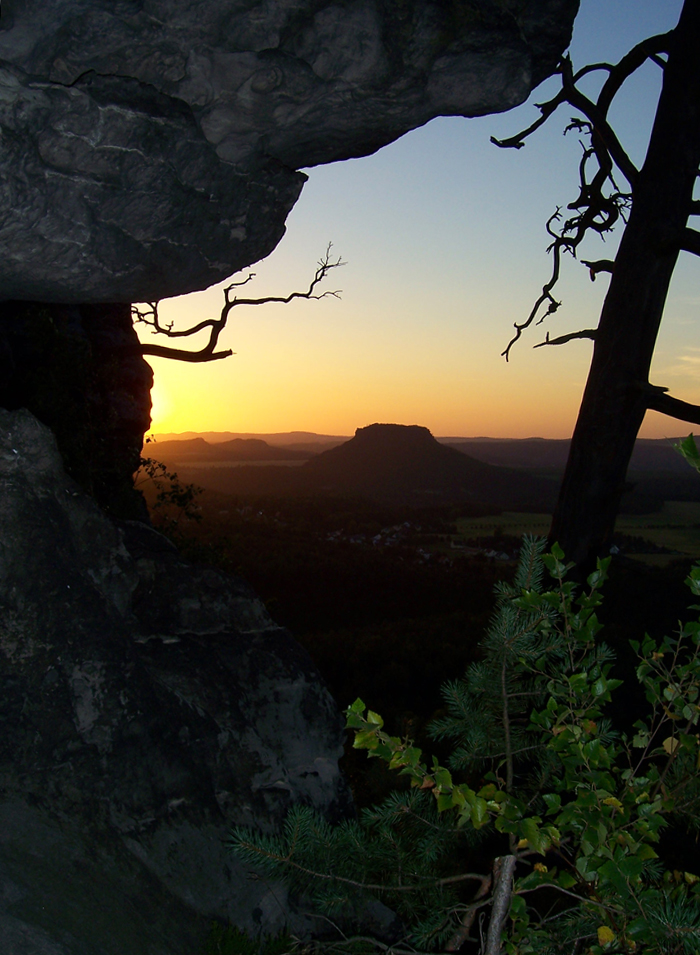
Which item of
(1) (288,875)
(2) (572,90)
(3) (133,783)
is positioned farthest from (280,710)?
(2) (572,90)

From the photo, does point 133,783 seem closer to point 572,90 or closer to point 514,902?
point 514,902

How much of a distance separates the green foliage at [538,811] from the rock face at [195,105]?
288 centimetres

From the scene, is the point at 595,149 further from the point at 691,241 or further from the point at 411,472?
the point at 411,472

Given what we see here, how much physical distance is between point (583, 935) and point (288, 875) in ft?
4.12

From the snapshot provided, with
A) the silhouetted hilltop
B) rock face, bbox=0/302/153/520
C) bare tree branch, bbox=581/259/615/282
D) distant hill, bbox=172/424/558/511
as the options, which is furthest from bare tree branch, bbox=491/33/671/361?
the silhouetted hilltop

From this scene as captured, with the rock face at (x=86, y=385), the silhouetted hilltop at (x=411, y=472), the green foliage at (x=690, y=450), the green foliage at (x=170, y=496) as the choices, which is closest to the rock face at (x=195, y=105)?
the rock face at (x=86, y=385)

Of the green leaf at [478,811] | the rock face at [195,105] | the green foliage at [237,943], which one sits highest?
the rock face at [195,105]

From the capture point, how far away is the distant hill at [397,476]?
4534cm

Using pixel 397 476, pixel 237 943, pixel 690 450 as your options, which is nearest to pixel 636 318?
pixel 690 450

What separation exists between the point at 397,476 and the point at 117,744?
54.3 m

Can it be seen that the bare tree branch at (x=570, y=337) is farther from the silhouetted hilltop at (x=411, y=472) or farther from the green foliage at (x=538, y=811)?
the silhouetted hilltop at (x=411, y=472)

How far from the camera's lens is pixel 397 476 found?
190ft

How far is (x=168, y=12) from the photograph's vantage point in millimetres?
3512

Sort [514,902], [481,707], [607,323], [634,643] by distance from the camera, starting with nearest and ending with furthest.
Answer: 1. [514,902]
2. [634,643]
3. [481,707]
4. [607,323]
